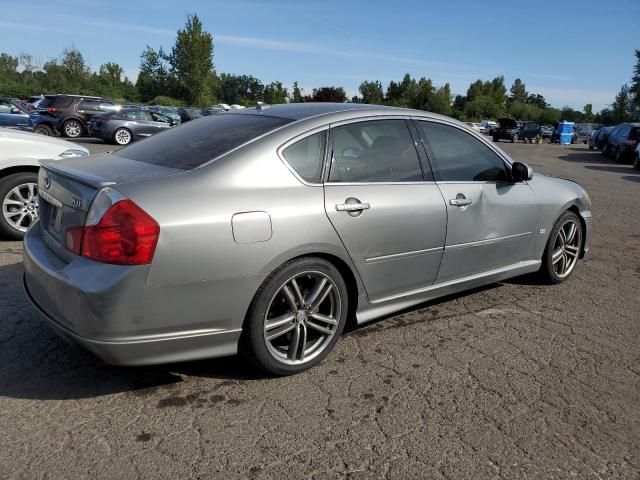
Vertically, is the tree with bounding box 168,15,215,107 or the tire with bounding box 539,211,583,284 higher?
the tree with bounding box 168,15,215,107

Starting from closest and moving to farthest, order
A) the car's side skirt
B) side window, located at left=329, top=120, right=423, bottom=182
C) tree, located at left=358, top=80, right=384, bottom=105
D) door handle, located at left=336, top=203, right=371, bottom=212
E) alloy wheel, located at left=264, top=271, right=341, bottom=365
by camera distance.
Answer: alloy wheel, located at left=264, top=271, right=341, bottom=365 < door handle, located at left=336, top=203, right=371, bottom=212 < side window, located at left=329, top=120, right=423, bottom=182 < the car's side skirt < tree, located at left=358, top=80, right=384, bottom=105

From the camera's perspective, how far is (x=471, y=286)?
13.7ft

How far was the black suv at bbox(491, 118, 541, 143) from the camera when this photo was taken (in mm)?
42188

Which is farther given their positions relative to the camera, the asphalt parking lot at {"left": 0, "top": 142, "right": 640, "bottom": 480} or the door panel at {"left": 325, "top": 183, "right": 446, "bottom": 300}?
the door panel at {"left": 325, "top": 183, "right": 446, "bottom": 300}

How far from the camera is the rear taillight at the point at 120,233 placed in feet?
8.36

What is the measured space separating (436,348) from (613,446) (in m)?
1.21

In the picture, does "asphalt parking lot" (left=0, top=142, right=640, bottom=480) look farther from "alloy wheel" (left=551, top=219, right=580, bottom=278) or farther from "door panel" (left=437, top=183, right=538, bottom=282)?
"alloy wheel" (left=551, top=219, right=580, bottom=278)

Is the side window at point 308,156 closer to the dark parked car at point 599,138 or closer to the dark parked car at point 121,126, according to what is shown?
the dark parked car at point 121,126

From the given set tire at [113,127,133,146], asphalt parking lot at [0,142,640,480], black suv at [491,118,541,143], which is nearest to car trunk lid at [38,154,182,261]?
asphalt parking lot at [0,142,640,480]

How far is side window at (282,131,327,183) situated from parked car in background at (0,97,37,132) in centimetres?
1589

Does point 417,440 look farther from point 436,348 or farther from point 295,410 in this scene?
point 436,348

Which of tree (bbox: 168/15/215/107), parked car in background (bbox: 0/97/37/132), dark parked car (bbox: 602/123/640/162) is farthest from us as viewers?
tree (bbox: 168/15/215/107)

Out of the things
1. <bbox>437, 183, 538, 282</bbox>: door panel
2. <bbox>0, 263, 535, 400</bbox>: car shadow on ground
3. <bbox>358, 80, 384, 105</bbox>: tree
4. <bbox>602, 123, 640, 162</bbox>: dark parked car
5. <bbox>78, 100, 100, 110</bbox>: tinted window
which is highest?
<bbox>358, 80, 384, 105</bbox>: tree

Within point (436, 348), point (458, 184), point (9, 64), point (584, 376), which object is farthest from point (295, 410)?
Answer: point (9, 64)
